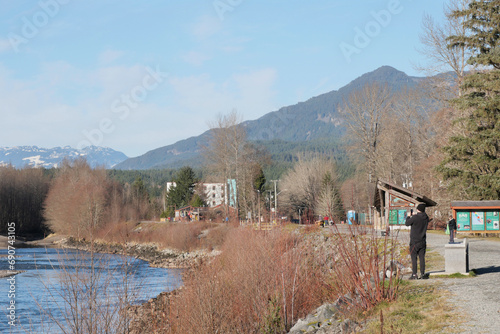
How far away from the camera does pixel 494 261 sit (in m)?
17.1

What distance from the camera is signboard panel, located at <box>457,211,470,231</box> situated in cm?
3067

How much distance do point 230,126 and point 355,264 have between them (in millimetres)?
56218

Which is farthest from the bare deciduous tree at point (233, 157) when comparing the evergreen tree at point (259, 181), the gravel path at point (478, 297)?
the gravel path at point (478, 297)

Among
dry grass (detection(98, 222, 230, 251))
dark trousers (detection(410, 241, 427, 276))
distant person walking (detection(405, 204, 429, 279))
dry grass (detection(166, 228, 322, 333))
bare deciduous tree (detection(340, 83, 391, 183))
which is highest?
bare deciduous tree (detection(340, 83, 391, 183))

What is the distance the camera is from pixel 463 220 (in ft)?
101

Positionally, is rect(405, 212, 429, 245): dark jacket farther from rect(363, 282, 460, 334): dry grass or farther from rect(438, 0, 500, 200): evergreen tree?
rect(438, 0, 500, 200): evergreen tree

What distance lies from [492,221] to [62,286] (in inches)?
1082

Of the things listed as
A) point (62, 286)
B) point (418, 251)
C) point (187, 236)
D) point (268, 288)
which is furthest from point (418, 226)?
point (187, 236)

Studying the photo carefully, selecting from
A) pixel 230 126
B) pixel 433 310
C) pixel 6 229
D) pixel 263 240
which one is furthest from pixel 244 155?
pixel 433 310

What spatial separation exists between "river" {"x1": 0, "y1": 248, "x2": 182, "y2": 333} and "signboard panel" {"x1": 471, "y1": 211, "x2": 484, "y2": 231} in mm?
17774

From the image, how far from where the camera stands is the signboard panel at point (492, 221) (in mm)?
29828

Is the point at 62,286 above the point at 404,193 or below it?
below

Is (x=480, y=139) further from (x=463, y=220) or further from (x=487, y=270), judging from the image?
(x=487, y=270)

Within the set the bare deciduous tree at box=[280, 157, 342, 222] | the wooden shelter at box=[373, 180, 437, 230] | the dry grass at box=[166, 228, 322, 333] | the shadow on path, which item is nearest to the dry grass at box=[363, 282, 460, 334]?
the dry grass at box=[166, 228, 322, 333]
